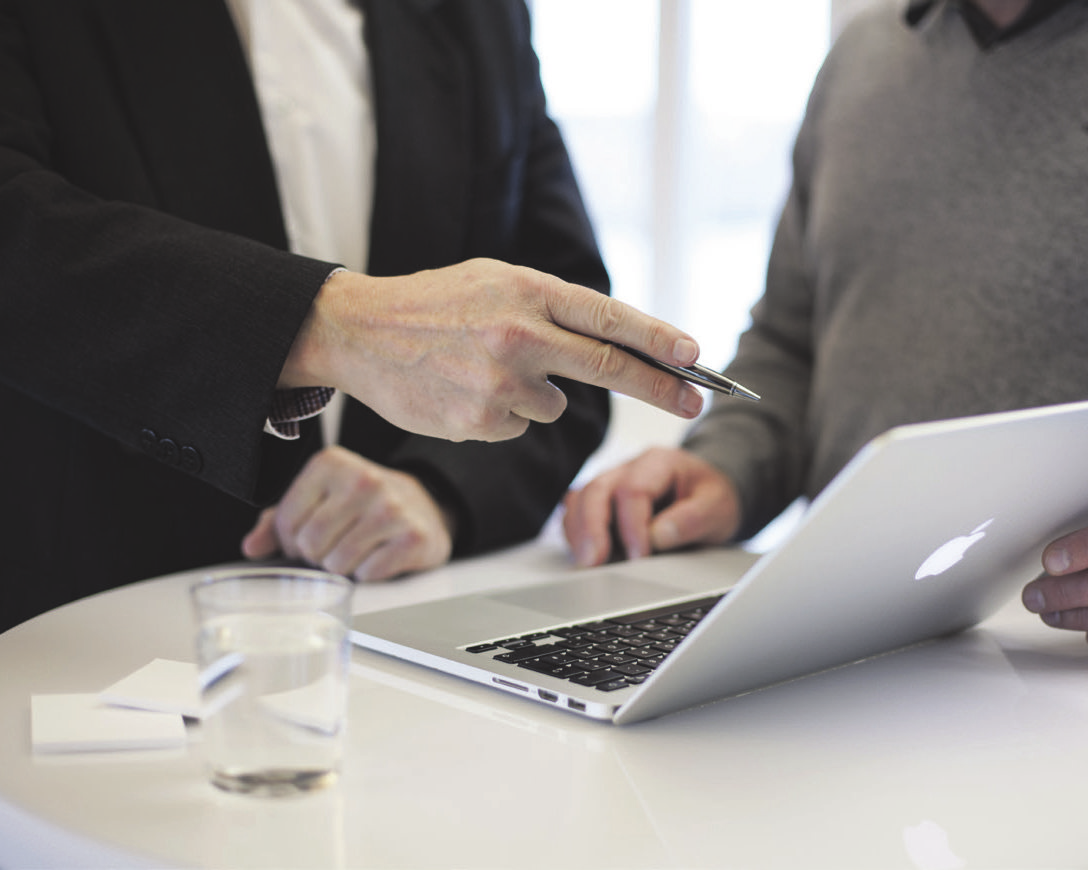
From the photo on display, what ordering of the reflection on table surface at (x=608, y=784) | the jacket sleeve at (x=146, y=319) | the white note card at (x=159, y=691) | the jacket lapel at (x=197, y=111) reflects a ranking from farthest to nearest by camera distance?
the jacket lapel at (x=197, y=111) < the jacket sleeve at (x=146, y=319) < the white note card at (x=159, y=691) < the reflection on table surface at (x=608, y=784)

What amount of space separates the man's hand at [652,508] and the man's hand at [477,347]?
14.2 inches

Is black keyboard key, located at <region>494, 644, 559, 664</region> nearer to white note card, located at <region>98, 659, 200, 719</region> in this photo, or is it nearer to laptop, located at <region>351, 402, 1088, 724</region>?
laptop, located at <region>351, 402, 1088, 724</region>

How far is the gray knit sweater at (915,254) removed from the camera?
48.3 inches

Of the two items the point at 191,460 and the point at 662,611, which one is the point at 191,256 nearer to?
the point at 191,460

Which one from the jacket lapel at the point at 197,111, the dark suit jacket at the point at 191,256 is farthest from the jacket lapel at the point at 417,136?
the jacket lapel at the point at 197,111

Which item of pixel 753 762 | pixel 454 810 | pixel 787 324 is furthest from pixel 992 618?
pixel 787 324

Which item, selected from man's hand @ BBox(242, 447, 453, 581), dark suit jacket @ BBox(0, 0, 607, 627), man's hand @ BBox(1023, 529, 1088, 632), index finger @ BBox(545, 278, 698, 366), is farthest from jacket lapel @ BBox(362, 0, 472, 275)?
man's hand @ BBox(1023, 529, 1088, 632)

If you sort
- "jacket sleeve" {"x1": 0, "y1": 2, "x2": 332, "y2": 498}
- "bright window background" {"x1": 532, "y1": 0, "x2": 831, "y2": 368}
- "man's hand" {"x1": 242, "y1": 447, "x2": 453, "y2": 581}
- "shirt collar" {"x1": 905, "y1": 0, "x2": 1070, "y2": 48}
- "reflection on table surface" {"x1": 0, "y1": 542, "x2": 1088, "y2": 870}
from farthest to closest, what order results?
1. "bright window background" {"x1": 532, "y1": 0, "x2": 831, "y2": 368}
2. "shirt collar" {"x1": 905, "y1": 0, "x2": 1070, "y2": 48}
3. "man's hand" {"x1": 242, "y1": 447, "x2": 453, "y2": 581}
4. "jacket sleeve" {"x1": 0, "y1": 2, "x2": 332, "y2": 498}
5. "reflection on table surface" {"x1": 0, "y1": 542, "x2": 1088, "y2": 870}

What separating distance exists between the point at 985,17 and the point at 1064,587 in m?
0.84

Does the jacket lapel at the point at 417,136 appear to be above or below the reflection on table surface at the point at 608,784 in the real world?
above

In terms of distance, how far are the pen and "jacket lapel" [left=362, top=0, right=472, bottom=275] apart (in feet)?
1.88

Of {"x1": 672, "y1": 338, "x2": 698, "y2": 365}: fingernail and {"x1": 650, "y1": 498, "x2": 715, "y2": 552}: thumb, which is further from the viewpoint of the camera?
{"x1": 650, "y1": 498, "x2": 715, "y2": 552}: thumb

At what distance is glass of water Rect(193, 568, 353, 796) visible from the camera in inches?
20.7

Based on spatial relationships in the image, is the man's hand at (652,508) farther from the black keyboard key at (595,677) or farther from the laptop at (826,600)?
the black keyboard key at (595,677)
